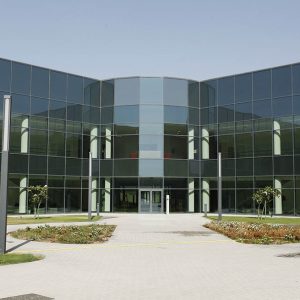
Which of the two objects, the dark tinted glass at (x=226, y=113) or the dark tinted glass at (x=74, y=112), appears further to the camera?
the dark tinted glass at (x=226, y=113)

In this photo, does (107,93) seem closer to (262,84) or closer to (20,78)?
(20,78)

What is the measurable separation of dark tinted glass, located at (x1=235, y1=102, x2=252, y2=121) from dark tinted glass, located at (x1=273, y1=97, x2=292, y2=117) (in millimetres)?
2739

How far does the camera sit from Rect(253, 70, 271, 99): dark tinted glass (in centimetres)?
4634

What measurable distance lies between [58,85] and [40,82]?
80.1 inches

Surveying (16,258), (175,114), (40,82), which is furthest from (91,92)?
(16,258)

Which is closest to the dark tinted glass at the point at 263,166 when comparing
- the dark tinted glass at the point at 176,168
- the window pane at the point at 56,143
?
the dark tinted glass at the point at 176,168

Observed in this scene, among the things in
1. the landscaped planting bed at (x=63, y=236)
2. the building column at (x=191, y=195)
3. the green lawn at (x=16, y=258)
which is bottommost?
the landscaped planting bed at (x=63, y=236)

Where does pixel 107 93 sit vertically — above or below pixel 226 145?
above

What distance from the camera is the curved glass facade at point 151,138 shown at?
45344 millimetres

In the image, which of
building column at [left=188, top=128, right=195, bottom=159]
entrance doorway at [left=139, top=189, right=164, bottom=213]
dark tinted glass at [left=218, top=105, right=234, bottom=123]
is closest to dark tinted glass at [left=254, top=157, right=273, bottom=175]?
dark tinted glass at [left=218, top=105, right=234, bottom=123]

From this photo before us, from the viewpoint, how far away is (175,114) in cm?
5028

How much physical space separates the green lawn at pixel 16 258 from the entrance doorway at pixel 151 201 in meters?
34.3

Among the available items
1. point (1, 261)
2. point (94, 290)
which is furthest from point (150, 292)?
point (1, 261)

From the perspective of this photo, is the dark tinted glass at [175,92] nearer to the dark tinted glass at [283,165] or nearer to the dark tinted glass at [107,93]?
the dark tinted glass at [107,93]
